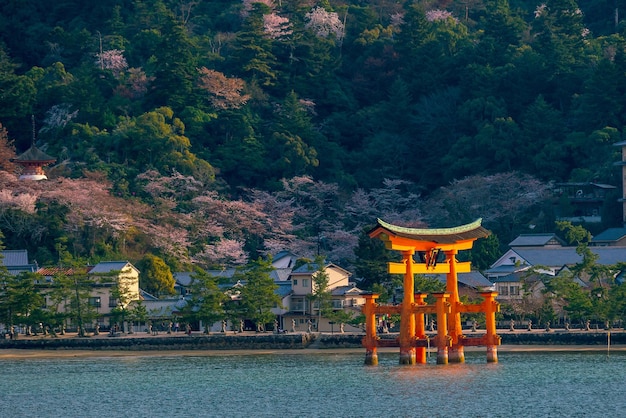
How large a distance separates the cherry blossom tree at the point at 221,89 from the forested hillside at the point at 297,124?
0.43 feet

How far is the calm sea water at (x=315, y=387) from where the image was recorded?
45.7 m

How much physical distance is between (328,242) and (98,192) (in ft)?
43.1

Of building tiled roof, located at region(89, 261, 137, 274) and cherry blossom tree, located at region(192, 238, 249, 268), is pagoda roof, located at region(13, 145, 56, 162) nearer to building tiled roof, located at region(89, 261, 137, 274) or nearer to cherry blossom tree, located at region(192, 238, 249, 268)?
cherry blossom tree, located at region(192, 238, 249, 268)

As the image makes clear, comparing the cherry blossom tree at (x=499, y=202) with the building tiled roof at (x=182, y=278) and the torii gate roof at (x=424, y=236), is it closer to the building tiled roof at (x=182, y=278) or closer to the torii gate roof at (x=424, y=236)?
the building tiled roof at (x=182, y=278)

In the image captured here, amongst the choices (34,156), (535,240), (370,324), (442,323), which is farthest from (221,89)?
(442,323)

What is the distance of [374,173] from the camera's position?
298 feet

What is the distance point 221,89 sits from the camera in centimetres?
9106

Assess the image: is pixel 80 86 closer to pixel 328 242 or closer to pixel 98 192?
pixel 98 192

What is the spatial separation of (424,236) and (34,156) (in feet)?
117

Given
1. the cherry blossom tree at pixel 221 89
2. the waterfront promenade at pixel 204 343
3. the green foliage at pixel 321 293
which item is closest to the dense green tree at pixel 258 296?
the waterfront promenade at pixel 204 343

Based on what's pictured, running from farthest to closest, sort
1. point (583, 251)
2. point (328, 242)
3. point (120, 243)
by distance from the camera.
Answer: point (328, 242) → point (120, 243) → point (583, 251)

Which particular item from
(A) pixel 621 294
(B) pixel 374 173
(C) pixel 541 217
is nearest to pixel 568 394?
(A) pixel 621 294

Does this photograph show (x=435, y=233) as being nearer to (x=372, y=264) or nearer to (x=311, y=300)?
(x=372, y=264)

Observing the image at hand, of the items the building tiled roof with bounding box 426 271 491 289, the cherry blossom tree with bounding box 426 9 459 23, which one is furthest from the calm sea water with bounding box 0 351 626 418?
the cherry blossom tree with bounding box 426 9 459 23
